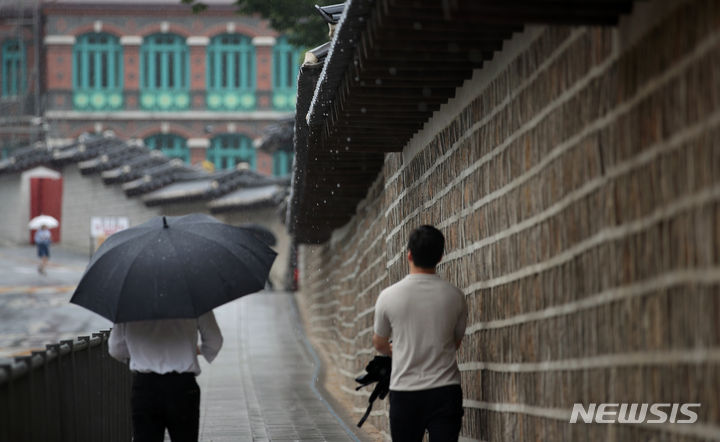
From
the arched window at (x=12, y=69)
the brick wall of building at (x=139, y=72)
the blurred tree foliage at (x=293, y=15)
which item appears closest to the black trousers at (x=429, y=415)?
the blurred tree foliage at (x=293, y=15)

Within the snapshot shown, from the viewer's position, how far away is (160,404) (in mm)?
6043

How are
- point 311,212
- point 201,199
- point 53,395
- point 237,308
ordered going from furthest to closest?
1. point 201,199
2. point 237,308
3. point 311,212
4. point 53,395

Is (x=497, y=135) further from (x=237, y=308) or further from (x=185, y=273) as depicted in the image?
(x=237, y=308)

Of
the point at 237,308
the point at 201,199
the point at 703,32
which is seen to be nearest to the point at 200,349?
the point at 703,32

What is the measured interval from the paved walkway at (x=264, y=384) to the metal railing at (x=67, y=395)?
8.78 feet

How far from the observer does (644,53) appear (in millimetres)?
3973

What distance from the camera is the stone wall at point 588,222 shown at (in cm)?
354

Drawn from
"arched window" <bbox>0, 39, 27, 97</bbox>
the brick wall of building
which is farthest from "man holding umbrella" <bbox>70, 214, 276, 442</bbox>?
"arched window" <bbox>0, 39, 27, 97</bbox>

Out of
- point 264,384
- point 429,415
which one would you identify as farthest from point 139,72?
point 429,415

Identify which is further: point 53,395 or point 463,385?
point 463,385

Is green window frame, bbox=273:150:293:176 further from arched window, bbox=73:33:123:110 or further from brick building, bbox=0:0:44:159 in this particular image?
brick building, bbox=0:0:44:159

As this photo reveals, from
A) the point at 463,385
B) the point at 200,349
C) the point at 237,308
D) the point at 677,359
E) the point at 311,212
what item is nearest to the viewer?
the point at 677,359

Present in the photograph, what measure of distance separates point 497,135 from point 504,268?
703 millimetres

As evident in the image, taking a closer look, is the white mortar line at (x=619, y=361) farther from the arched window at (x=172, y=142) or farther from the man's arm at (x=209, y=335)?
the arched window at (x=172, y=142)
